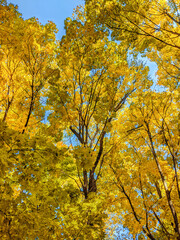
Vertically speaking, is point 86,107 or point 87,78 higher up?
point 87,78

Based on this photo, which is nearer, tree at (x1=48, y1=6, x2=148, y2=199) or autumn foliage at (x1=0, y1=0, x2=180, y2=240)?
autumn foliage at (x1=0, y1=0, x2=180, y2=240)

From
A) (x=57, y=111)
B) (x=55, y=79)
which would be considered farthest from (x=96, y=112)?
(x=55, y=79)

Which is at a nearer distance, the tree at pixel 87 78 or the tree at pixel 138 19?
the tree at pixel 138 19

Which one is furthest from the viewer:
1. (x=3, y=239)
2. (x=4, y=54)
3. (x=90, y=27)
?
(x=4, y=54)

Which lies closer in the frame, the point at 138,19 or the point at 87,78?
the point at 138,19

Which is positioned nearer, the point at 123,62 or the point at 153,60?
the point at 123,62

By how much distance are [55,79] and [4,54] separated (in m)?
1.66

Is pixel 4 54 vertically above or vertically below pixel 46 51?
below

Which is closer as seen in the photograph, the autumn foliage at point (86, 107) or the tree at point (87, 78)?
the autumn foliage at point (86, 107)

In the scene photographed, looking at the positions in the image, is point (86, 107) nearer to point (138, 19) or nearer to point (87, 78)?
point (87, 78)

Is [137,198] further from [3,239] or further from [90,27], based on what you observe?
[90,27]

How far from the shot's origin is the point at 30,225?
3.34m

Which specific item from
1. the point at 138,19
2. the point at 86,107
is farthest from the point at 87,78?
the point at 138,19

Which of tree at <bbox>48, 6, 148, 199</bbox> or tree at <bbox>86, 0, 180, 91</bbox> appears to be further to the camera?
tree at <bbox>48, 6, 148, 199</bbox>
